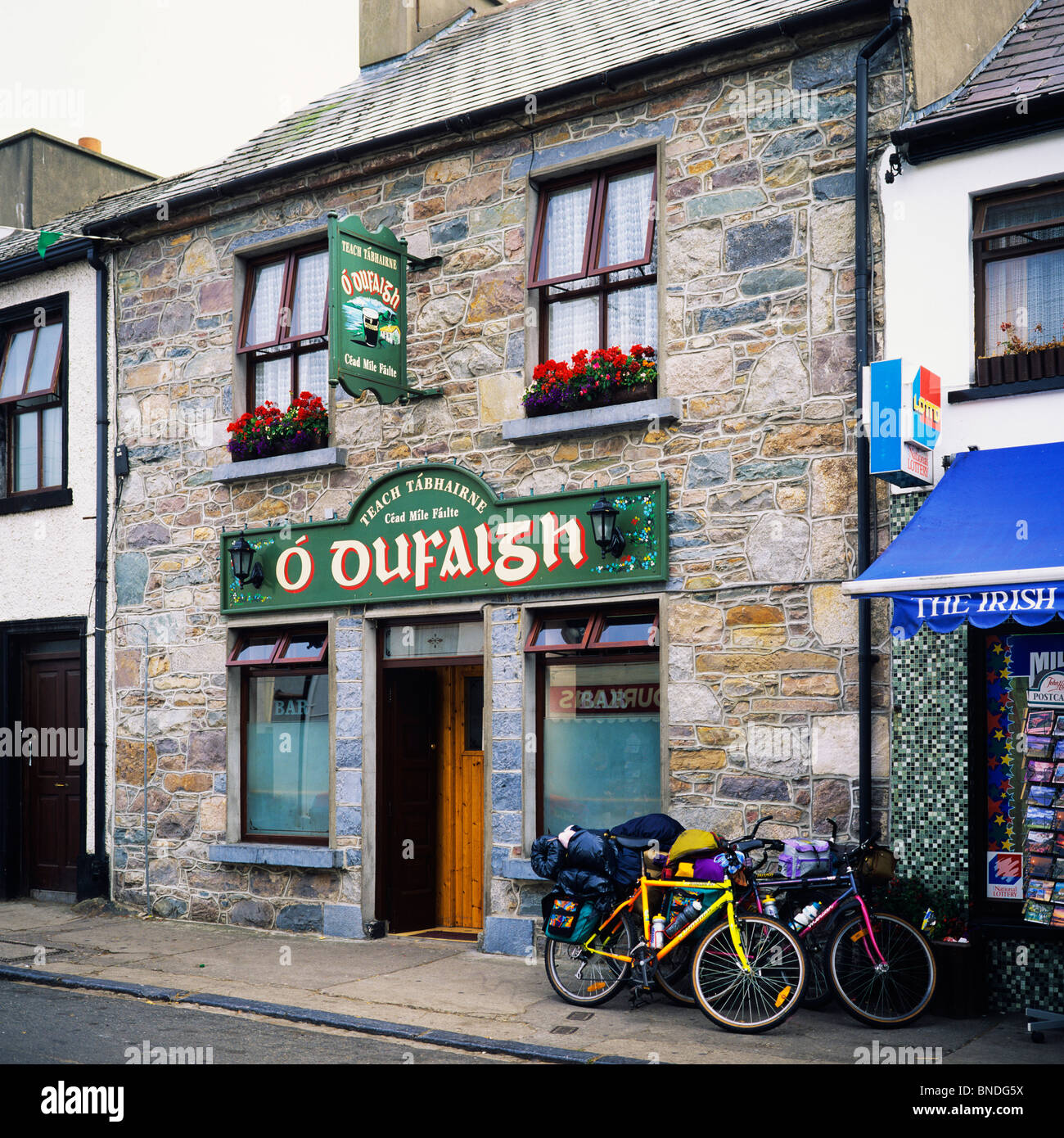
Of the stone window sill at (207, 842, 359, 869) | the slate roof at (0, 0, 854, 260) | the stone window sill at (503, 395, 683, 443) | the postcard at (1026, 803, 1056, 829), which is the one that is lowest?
the stone window sill at (207, 842, 359, 869)

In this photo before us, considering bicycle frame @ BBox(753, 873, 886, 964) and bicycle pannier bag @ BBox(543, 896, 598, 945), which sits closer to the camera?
bicycle frame @ BBox(753, 873, 886, 964)

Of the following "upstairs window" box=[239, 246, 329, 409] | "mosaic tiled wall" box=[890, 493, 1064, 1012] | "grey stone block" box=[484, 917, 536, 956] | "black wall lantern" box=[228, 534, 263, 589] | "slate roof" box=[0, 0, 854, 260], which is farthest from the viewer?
"upstairs window" box=[239, 246, 329, 409]

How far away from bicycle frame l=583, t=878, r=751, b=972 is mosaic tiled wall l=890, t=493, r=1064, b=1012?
4.35ft

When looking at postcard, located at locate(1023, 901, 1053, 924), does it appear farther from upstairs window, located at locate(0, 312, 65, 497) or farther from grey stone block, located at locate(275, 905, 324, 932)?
upstairs window, located at locate(0, 312, 65, 497)

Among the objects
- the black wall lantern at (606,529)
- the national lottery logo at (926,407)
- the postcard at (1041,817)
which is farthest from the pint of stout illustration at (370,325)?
the postcard at (1041,817)

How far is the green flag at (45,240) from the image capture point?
1332 cm

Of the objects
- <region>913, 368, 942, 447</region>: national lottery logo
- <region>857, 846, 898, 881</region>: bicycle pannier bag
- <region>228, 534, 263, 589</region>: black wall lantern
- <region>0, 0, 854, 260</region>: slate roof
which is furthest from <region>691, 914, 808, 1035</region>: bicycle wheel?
<region>0, 0, 854, 260</region>: slate roof

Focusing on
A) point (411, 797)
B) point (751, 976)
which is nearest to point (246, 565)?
point (411, 797)

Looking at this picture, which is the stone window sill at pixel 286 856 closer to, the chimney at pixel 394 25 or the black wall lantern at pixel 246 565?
the black wall lantern at pixel 246 565

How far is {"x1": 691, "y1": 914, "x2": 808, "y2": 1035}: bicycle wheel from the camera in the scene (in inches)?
309

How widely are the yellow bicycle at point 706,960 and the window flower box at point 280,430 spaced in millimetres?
5254

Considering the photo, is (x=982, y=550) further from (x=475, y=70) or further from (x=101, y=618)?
(x=101, y=618)

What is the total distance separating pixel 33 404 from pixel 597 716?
7.74m
